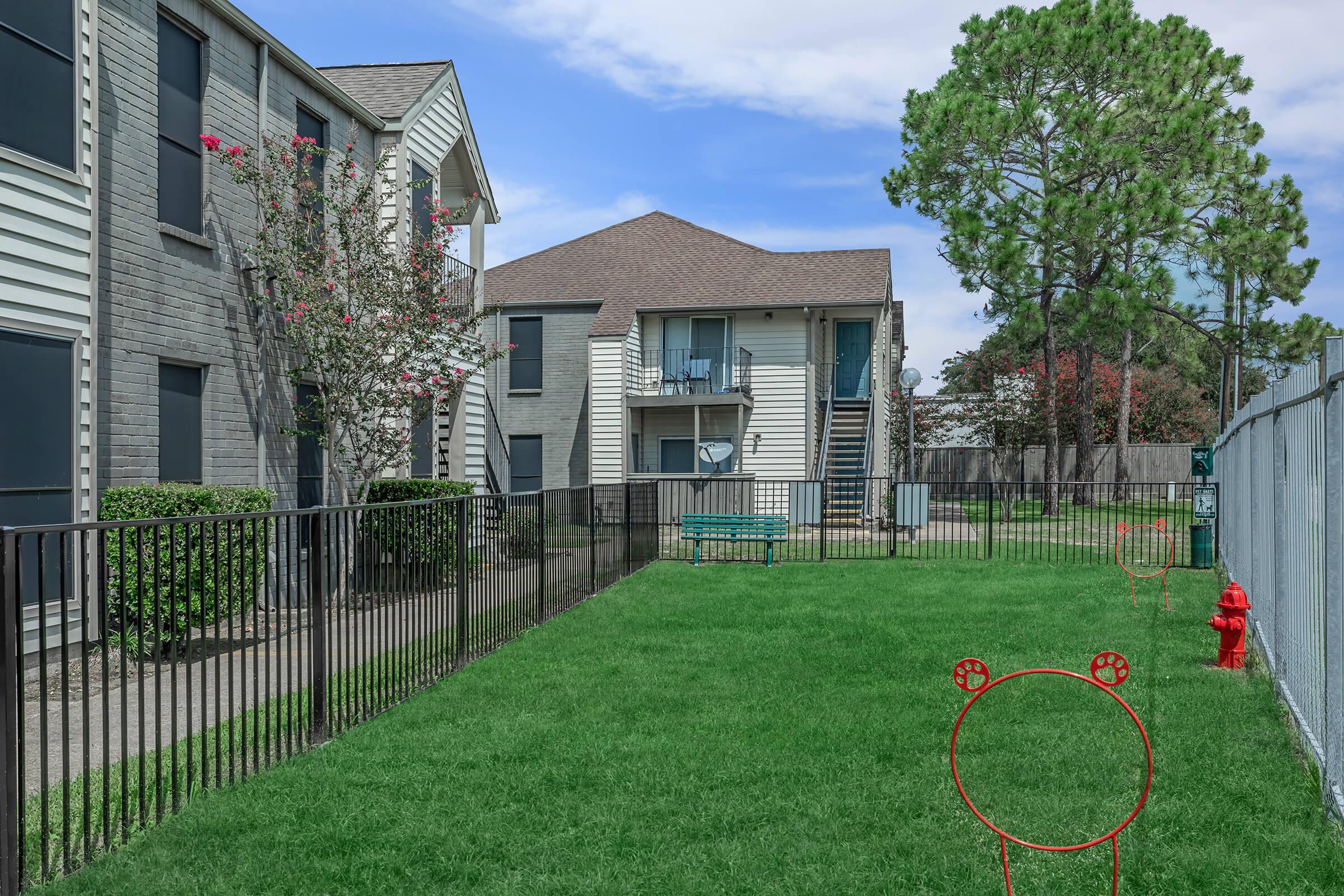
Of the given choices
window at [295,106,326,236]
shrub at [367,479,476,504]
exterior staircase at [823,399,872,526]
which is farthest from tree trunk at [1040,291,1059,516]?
window at [295,106,326,236]

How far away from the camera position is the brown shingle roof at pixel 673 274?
2830 centimetres

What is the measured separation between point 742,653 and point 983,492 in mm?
36667

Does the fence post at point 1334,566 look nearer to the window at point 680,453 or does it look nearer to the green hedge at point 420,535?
the green hedge at point 420,535

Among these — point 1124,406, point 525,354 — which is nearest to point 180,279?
point 525,354

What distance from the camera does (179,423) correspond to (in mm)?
11477

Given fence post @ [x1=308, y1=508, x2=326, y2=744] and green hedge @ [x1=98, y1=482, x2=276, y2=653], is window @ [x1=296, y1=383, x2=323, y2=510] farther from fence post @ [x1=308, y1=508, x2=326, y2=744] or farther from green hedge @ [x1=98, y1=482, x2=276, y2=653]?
fence post @ [x1=308, y1=508, x2=326, y2=744]

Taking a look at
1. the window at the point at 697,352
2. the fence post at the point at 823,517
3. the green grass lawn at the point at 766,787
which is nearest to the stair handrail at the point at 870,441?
the window at the point at 697,352

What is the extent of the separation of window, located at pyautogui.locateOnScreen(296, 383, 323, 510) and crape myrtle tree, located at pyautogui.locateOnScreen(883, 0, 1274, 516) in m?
16.5

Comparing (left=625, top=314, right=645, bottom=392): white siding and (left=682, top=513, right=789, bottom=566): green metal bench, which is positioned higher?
(left=625, top=314, right=645, bottom=392): white siding

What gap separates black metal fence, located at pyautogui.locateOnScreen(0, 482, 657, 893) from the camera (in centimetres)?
448

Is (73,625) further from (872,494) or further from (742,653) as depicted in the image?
(872,494)

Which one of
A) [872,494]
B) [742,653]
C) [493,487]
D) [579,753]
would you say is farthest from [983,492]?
[579,753]

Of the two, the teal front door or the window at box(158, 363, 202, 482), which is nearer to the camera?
the window at box(158, 363, 202, 482)

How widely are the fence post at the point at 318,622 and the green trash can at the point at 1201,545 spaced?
14.3 metres
